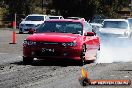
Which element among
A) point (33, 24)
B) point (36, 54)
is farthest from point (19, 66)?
point (33, 24)

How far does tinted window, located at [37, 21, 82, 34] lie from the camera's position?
16906mm

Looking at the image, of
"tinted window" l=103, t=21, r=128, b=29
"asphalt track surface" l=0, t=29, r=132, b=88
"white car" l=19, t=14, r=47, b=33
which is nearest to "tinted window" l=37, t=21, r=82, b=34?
"asphalt track surface" l=0, t=29, r=132, b=88

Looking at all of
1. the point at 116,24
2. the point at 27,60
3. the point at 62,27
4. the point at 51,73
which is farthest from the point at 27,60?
the point at 116,24

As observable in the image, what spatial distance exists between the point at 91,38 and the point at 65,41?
195 cm

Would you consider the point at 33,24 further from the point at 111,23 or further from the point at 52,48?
the point at 52,48

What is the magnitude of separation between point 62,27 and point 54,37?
1.22 m

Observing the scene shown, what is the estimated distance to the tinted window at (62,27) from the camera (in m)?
16.9

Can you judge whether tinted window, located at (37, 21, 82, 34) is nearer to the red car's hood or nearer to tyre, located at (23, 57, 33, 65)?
the red car's hood

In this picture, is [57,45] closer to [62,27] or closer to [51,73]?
[62,27]

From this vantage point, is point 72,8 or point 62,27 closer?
point 62,27

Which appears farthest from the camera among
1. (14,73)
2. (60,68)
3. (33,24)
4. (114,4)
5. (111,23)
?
(114,4)

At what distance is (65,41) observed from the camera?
1566cm

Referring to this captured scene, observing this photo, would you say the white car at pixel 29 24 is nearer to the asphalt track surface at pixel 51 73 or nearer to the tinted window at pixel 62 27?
the tinted window at pixel 62 27

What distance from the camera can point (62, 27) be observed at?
1702cm
